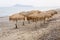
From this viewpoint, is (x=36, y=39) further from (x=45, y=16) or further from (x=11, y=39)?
(x=45, y=16)

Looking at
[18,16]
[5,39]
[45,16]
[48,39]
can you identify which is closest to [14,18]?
[18,16]

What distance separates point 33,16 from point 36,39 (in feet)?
18.5

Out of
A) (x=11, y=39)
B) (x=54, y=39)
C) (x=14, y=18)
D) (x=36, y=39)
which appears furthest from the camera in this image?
(x=14, y=18)

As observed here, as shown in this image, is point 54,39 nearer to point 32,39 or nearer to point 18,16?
point 32,39

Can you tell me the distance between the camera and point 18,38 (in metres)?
12.3

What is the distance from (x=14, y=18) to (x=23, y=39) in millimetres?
4835

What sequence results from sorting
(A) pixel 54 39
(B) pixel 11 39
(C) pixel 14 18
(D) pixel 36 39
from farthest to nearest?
1. (C) pixel 14 18
2. (B) pixel 11 39
3. (D) pixel 36 39
4. (A) pixel 54 39

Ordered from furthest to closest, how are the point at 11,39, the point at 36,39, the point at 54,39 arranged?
1. the point at 11,39
2. the point at 36,39
3. the point at 54,39

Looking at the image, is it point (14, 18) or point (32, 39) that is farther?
point (14, 18)

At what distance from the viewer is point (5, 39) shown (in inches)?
492

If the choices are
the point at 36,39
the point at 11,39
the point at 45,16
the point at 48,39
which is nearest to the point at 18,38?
the point at 11,39

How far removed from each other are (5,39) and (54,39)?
12.2 ft

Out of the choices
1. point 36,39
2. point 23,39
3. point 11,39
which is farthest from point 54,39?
point 11,39

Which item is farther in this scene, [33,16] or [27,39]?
[33,16]
